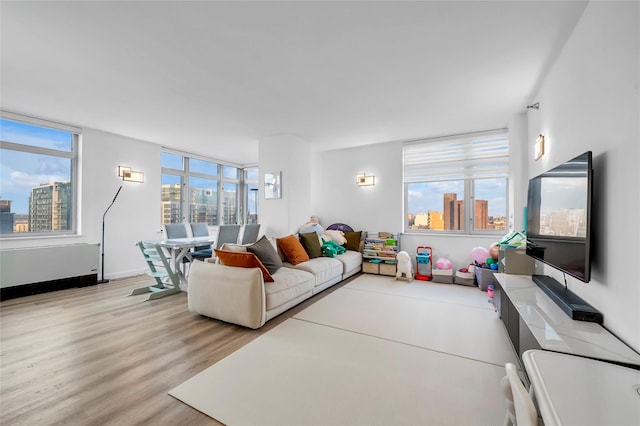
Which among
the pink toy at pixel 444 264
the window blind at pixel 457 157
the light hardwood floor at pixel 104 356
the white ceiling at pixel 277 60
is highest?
the white ceiling at pixel 277 60

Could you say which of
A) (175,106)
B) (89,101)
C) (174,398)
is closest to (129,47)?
(175,106)

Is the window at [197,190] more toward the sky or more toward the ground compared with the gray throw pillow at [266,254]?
more toward the sky

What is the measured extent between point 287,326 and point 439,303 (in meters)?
2.04

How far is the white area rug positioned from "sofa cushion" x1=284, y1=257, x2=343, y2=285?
2.38 ft

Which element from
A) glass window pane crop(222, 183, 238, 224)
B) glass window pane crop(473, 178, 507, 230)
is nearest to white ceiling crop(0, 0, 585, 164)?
glass window pane crop(473, 178, 507, 230)

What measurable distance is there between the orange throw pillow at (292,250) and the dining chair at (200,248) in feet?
5.06

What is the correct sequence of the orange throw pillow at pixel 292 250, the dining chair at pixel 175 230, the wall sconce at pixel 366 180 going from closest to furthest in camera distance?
the orange throw pillow at pixel 292 250
the dining chair at pixel 175 230
the wall sconce at pixel 366 180

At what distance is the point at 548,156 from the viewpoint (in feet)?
9.05

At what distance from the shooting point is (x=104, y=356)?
2.21 metres

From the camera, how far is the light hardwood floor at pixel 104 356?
1598 millimetres

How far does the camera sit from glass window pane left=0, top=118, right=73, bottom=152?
3.92m

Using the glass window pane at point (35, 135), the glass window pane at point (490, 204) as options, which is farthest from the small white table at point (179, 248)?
the glass window pane at point (490, 204)

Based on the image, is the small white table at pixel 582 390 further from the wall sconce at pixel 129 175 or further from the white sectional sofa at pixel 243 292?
the wall sconce at pixel 129 175

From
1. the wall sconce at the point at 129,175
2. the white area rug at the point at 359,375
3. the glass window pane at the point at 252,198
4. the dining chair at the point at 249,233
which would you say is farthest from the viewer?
the glass window pane at the point at 252,198
